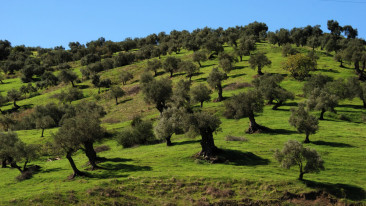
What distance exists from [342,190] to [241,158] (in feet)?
54.5

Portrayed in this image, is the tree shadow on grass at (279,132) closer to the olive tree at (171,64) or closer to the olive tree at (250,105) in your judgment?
the olive tree at (250,105)

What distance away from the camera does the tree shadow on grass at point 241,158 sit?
47.4 metres

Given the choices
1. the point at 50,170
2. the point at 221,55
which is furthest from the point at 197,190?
the point at 221,55

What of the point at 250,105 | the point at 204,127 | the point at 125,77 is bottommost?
the point at 204,127

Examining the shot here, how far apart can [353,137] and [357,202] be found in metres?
25.9

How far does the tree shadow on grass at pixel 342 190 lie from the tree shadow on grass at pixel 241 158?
9.65m

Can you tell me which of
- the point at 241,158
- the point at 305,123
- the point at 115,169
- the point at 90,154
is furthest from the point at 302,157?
the point at 90,154

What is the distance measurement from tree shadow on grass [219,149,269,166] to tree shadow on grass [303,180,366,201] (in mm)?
9646

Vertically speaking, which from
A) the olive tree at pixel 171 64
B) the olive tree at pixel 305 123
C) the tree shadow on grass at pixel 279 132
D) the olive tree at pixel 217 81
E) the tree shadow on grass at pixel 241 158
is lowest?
the tree shadow on grass at pixel 241 158

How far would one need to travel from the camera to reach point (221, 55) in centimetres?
12381

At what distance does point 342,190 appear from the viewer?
3716cm

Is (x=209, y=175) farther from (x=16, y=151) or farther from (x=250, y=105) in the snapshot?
(x=16, y=151)

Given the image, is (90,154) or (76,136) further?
(90,154)

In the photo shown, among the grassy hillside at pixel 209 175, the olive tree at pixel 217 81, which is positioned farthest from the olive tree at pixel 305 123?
the olive tree at pixel 217 81
